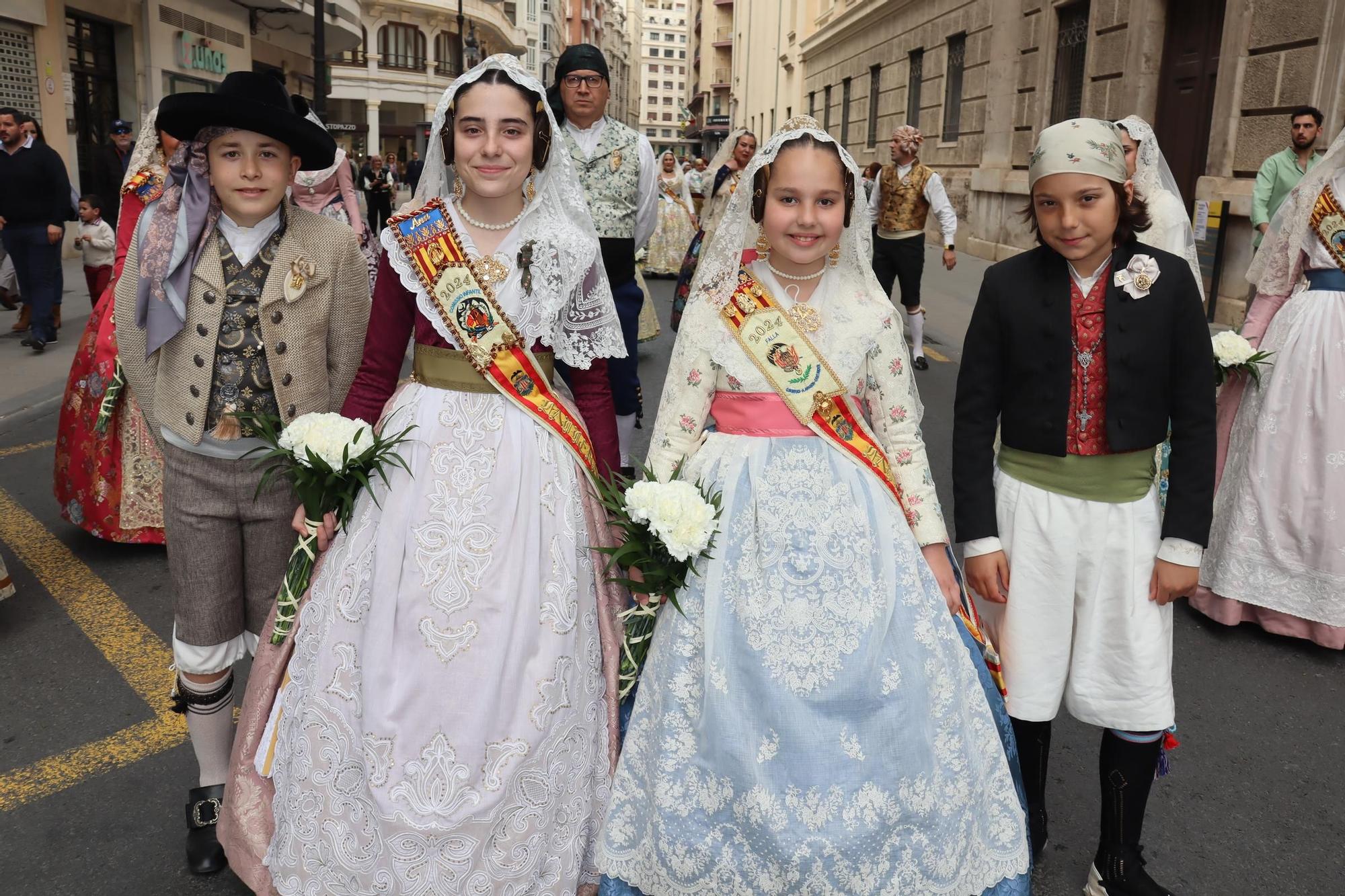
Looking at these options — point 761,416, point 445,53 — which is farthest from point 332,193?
point 445,53

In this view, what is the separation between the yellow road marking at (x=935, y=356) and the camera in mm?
10133

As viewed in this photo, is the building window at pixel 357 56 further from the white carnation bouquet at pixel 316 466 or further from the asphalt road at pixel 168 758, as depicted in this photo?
the white carnation bouquet at pixel 316 466

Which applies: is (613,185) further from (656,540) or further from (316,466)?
(656,540)

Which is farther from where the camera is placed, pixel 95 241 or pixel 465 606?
pixel 95 241

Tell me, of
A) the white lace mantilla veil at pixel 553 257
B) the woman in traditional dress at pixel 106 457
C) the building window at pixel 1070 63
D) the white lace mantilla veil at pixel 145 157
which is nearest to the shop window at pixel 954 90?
the building window at pixel 1070 63

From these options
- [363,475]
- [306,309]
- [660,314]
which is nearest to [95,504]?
[306,309]

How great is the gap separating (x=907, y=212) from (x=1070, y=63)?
764 cm

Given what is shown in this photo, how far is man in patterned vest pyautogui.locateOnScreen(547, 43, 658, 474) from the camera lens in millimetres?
5191

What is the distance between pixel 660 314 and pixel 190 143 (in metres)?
9.92

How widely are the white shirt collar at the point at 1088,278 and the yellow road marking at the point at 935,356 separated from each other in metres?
7.58

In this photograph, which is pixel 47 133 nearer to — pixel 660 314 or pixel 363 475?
pixel 660 314

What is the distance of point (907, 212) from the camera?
955cm

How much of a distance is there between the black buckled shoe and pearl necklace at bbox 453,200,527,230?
219 centimetres

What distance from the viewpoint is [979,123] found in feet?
60.5
